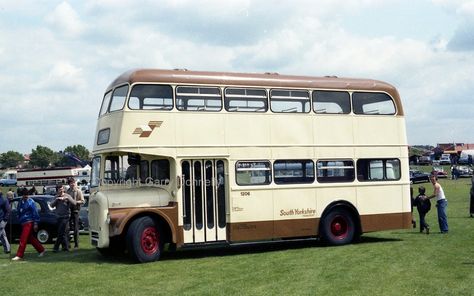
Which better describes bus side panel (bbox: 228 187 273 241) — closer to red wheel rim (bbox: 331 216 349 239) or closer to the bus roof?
red wheel rim (bbox: 331 216 349 239)

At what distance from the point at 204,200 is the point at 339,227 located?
13.1 feet

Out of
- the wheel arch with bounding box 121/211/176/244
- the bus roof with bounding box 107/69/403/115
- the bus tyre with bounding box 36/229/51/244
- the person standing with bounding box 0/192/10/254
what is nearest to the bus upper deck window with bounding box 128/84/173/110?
the bus roof with bounding box 107/69/403/115

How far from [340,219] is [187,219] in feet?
14.6

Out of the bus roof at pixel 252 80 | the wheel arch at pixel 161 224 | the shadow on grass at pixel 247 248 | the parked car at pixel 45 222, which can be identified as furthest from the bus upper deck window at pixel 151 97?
the parked car at pixel 45 222

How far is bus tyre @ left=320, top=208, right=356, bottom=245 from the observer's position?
16875mm

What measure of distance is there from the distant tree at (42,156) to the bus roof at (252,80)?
117 m

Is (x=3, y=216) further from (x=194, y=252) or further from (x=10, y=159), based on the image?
(x=10, y=159)

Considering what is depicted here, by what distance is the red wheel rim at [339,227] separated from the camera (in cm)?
1712

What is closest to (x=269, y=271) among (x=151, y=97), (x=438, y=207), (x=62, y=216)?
(x=151, y=97)

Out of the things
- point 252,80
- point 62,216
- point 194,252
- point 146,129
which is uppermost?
point 252,80

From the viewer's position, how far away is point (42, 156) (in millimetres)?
129125

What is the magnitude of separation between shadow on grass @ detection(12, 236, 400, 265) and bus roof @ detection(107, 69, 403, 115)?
3.92 meters

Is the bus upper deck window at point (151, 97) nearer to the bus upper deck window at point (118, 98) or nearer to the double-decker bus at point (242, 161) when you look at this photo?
the double-decker bus at point (242, 161)

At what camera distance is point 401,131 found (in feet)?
59.3
